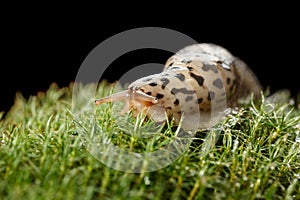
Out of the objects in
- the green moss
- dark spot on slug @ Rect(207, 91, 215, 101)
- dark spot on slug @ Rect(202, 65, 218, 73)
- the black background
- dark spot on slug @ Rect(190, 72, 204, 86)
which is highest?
the black background

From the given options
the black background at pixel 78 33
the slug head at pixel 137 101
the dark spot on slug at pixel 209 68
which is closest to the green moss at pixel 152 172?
the slug head at pixel 137 101

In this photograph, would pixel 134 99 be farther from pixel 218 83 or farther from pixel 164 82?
pixel 218 83

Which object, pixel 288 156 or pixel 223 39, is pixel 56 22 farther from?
pixel 288 156

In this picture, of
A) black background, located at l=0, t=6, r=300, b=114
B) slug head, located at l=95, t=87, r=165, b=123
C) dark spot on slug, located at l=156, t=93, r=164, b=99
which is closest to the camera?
slug head, located at l=95, t=87, r=165, b=123

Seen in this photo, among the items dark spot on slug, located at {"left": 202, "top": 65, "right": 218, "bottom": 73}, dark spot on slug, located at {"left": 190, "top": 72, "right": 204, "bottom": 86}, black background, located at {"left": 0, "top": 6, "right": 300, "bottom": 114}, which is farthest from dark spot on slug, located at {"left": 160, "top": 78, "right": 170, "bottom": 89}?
black background, located at {"left": 0, "top": 6, "right": 300, "bottom": 114}

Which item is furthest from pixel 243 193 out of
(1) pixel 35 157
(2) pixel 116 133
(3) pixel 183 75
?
(3) pixel 183 75

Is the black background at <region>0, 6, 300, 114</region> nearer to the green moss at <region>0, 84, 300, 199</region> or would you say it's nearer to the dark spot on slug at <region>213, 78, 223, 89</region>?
the dark spot on slug at <region>213, 78, 223, 89</region>

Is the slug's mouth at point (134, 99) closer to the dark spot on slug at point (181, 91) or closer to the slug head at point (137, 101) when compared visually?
the slug head at point (137, 101)
